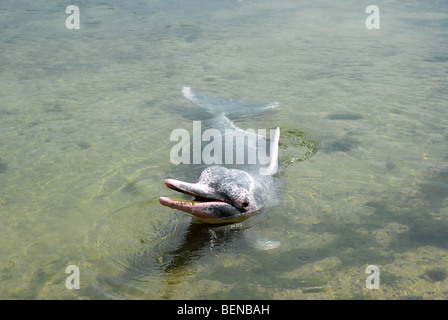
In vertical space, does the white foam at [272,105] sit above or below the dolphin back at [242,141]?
above

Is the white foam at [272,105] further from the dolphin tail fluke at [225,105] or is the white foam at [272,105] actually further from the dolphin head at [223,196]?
the dolphin head at [223,196]

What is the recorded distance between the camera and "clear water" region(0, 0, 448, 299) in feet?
12.0

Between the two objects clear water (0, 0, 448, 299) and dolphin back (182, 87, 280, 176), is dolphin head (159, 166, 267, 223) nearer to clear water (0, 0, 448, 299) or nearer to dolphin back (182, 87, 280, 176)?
clear water (0, 0, 448, 299)

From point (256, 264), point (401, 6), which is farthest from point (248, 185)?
point (401, 6)

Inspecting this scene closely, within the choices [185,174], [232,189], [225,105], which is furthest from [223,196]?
[225,105]

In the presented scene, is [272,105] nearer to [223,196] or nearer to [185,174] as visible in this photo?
[185,174]

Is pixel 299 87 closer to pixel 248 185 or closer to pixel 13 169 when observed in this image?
pixel 248 185

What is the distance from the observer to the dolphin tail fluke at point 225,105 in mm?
7219

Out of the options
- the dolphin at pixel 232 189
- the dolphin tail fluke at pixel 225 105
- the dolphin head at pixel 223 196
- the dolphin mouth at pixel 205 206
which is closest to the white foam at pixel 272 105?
the dolphin tail fluke at pixel 225 105

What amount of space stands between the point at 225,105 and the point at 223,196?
10.7ft

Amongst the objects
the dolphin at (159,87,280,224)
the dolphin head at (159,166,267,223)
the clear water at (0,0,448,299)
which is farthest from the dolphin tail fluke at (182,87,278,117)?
the dolphin head at (159,166,267,223)

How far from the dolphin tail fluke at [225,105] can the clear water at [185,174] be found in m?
0.23

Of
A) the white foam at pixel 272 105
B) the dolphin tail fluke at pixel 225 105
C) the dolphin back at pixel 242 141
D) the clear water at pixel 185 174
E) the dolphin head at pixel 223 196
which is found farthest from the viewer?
the white foam at pixel 272 105

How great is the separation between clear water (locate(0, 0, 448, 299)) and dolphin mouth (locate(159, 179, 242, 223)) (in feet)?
0.56
